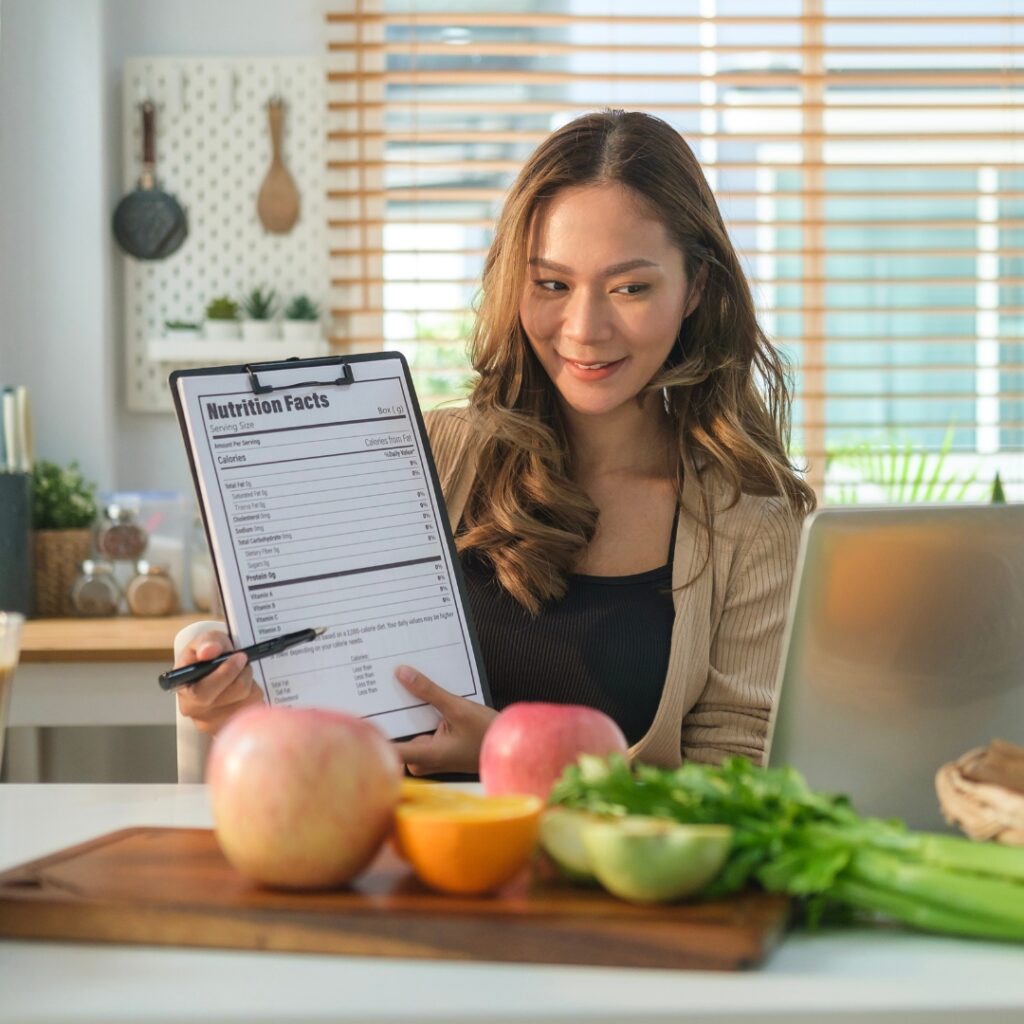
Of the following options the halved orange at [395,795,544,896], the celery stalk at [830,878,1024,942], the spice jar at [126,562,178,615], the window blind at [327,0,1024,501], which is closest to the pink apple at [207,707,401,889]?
the halved orange at [395,795,544,896]

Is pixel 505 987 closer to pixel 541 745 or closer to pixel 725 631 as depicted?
pixel 541 745

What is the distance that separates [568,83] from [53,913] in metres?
2.93

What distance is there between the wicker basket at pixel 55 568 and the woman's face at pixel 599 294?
5.00ft

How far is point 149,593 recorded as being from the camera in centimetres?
289

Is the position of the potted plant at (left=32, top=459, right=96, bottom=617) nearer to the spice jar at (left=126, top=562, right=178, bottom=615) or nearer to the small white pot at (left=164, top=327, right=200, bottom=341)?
the spice jar at (left=126, top=562, right=178, bottom=615)

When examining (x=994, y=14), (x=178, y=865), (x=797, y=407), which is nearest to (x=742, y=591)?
(x=178, y=865)

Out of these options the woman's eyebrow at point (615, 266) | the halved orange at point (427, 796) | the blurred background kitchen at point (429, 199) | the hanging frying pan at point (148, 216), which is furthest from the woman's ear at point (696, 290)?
the hanging frying pan at point (148, 216)

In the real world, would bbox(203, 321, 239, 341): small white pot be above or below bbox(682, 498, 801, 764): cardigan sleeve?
above

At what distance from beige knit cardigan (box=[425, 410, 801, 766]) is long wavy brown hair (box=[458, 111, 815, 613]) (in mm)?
27

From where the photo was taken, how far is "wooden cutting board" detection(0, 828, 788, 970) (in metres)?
0.70

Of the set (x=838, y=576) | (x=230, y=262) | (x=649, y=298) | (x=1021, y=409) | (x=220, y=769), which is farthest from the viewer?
A: (x=1021, y=409)

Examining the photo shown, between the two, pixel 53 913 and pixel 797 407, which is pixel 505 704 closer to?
pixel 53 913

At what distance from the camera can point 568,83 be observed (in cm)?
338

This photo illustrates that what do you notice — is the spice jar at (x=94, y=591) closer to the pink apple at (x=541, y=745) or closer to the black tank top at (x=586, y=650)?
the black tank top at (x=586, y=650)
